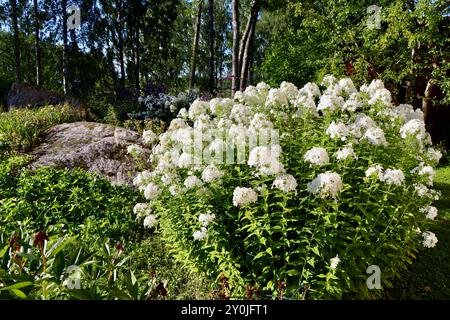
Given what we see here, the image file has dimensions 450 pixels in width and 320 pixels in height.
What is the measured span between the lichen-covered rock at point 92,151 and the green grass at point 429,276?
13.0ft

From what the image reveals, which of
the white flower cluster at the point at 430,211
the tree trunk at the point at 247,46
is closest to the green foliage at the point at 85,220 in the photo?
the white flower cluster at the point at 430,211

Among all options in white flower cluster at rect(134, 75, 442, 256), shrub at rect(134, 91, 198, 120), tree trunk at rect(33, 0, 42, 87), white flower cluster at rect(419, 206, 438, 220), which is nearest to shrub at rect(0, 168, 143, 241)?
white flower cluster at rect(134, 75, 442, 256)

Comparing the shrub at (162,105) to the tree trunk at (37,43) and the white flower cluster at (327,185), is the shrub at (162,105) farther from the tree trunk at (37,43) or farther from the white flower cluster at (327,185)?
the tree trunk at (37,43)

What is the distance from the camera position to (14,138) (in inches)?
282

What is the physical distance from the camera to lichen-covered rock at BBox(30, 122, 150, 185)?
6316 millimetres

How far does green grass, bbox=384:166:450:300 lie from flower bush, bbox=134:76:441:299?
54cm

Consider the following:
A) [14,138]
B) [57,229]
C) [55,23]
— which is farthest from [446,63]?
[55,23]

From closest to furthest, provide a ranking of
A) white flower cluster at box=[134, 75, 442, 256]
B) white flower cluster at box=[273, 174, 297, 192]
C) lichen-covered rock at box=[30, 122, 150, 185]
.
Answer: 1. white flower cluster at box=[273, 174, 297, 192]
2. white flower cluster at box=[134, 75, 442, 256]
3. lichen-covered rock at box=[30, 122, 150, 185]

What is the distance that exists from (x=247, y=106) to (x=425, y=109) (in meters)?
7.21

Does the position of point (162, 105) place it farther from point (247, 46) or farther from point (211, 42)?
point (211, 42)

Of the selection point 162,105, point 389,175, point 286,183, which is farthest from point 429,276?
point 162,105

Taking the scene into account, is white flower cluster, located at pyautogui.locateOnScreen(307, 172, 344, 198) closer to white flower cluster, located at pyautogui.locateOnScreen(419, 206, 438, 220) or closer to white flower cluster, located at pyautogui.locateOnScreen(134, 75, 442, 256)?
white flower cluster, located at pyautogui.locateOnScreen(134, 75, 442, 256)
